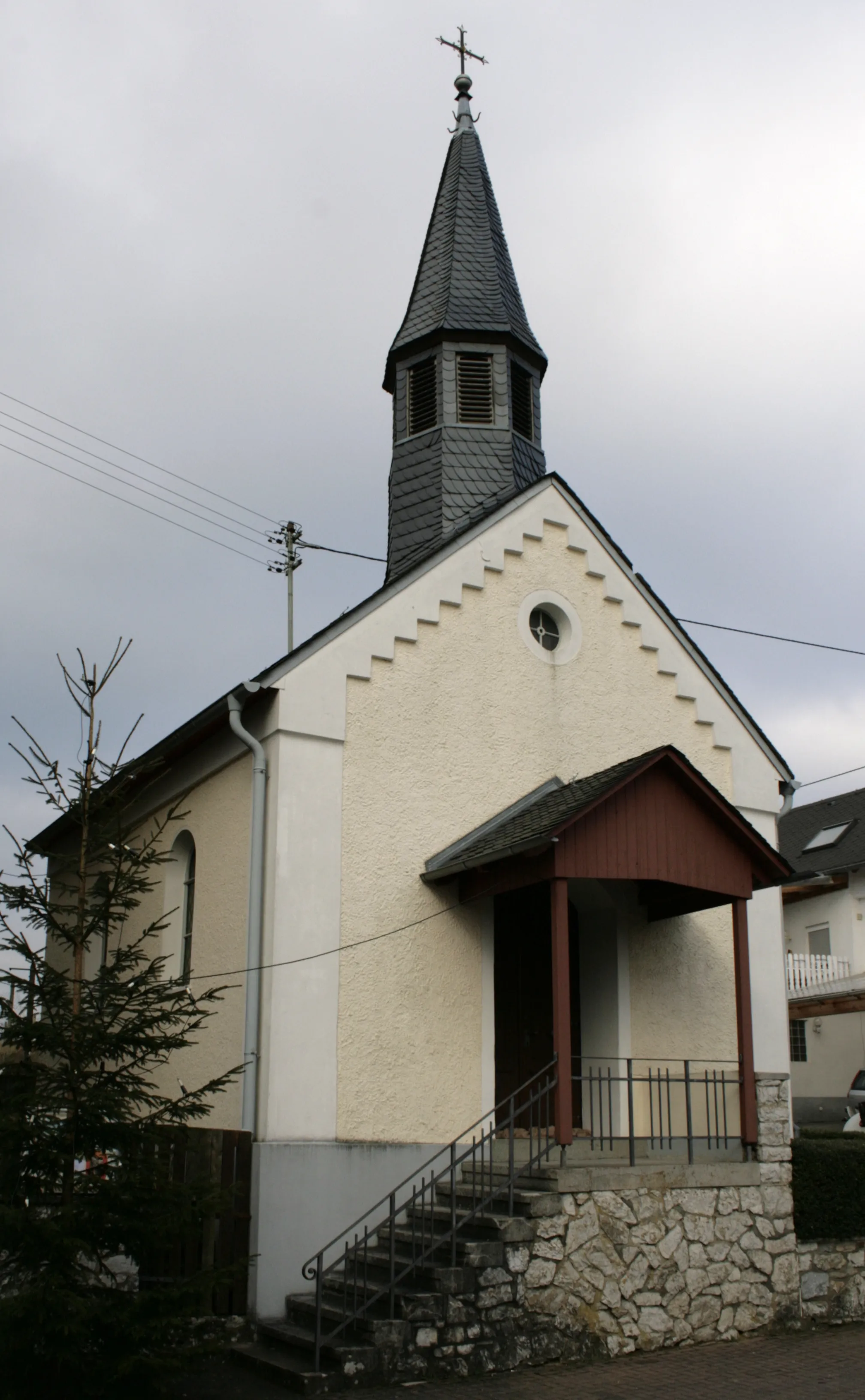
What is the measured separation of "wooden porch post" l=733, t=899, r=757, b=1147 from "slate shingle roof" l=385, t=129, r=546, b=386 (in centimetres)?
811

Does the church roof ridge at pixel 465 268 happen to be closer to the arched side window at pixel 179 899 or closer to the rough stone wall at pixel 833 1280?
the arched side window at pixel 179 899

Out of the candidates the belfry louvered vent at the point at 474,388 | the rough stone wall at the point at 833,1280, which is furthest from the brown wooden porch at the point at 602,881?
the belfry louvered vent at the point at 474,388

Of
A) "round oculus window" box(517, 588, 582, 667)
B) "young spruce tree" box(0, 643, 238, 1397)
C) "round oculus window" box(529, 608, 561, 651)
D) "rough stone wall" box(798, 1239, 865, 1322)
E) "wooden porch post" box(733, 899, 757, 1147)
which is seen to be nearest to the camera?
"young spruce tree" box(0, 643, 238, 1397)

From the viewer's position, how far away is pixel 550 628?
1364cm

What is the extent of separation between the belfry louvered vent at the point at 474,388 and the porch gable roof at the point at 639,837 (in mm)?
5691

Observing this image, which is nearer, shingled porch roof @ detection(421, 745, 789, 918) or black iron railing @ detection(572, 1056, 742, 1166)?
shingled porch roof @ detection(421, 745, 789, 918)

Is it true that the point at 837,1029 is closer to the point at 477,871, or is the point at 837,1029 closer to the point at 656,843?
the point at 656,843

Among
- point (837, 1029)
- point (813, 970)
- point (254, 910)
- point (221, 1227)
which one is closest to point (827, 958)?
point (813, 970)

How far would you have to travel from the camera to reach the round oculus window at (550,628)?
13.3m

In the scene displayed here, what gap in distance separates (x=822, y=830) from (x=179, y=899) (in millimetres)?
26843

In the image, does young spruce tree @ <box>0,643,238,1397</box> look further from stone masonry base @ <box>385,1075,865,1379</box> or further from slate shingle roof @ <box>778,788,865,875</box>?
slate shingle roof @ <box>778,788,865,875</box>

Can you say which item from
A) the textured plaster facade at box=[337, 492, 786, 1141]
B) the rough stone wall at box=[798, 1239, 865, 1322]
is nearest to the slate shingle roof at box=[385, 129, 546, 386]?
the textured plaster facade at box=[337, 492, 786, 1141]

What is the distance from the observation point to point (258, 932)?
11.2 meters

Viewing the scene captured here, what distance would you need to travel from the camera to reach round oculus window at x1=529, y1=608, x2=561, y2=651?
44.1 ft
